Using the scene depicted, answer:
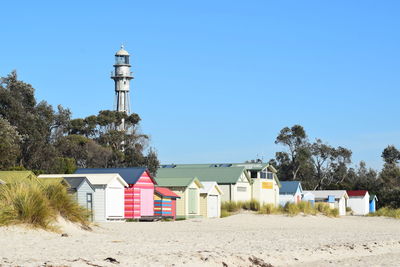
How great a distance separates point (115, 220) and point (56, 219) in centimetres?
1480

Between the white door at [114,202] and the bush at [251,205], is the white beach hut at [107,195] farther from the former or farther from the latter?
the bush at [251,205]

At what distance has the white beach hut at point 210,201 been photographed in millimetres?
46500

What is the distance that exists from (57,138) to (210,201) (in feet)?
95.4

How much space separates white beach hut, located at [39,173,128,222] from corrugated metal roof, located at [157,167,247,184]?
16.4 metres

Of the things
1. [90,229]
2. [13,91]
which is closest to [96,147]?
[13,91]

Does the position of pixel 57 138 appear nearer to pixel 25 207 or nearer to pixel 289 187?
pixel 289 187

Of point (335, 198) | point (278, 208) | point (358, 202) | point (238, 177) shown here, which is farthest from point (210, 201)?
point (358, 202)

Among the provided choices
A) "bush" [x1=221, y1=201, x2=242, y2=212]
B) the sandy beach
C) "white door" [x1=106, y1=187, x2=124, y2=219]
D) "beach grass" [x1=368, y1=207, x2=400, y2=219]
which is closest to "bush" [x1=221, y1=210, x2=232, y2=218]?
"bush" [x1=221, y1=201, x2=242, y2=212]

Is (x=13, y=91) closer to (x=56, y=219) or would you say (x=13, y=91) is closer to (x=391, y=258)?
(x=56, y=219)

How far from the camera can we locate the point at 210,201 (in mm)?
47125

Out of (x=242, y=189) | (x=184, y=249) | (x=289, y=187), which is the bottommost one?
(x=184, y=249)

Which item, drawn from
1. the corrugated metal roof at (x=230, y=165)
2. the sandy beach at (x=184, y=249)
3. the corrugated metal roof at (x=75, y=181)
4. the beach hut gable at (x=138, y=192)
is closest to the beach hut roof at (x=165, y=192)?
the beach hut gable at (x=138, y=192)

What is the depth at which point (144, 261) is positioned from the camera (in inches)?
641

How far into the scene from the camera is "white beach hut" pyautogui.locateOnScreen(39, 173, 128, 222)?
3634cm
